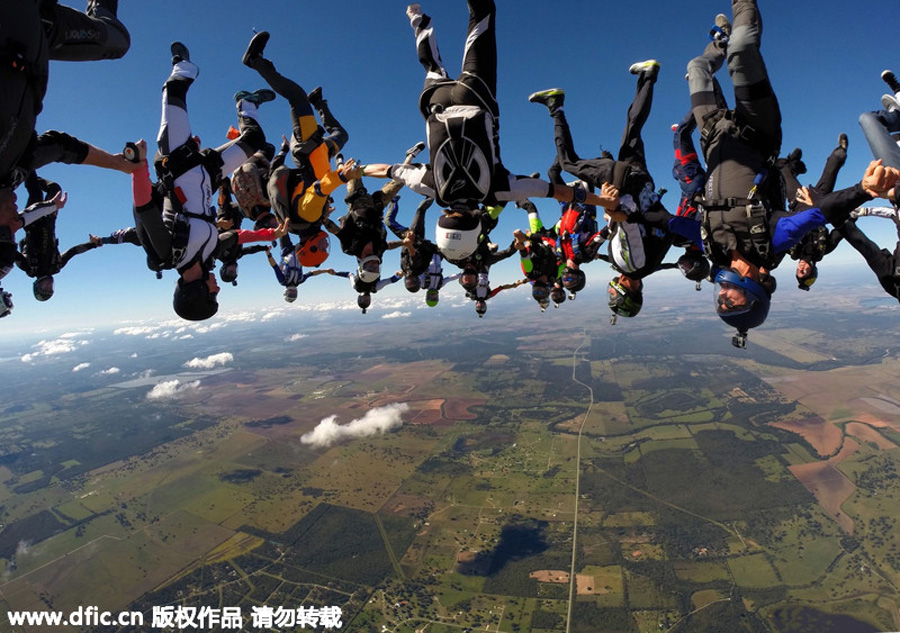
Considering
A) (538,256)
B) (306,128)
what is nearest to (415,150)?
(306,128)

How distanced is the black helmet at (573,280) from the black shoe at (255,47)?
736cm

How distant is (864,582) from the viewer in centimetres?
3344

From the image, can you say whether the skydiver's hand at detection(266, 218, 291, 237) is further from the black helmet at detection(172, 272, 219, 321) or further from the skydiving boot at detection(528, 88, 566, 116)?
the skydiving boot at detection(528, 88, 566, 116)

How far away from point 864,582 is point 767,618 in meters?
10.7

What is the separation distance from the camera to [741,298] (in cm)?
471

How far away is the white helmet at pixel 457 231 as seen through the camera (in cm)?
456

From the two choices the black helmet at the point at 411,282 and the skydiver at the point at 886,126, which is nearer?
the skydiver at the point at 886,126

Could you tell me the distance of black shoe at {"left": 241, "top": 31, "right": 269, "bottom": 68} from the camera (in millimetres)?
5254

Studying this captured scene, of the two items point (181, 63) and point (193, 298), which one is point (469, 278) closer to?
point (193, 298)

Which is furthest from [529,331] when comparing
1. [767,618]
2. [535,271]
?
[535,271]

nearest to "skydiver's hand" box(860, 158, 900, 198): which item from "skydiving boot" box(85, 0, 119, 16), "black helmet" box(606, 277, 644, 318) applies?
"black helmet" box(606, 277, 644, 318)

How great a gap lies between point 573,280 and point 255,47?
7.49m

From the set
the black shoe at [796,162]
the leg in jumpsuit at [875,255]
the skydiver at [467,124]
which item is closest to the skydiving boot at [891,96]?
the black shoe at [796,162]

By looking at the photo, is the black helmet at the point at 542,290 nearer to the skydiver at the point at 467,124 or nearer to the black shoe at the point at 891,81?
the skydiver at the point at 467,124
